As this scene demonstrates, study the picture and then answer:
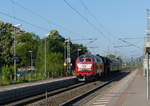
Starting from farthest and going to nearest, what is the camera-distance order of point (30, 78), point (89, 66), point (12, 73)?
point (30, 78) < point (12, 73) < point (89, 66)

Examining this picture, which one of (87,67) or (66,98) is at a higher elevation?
(87,67)

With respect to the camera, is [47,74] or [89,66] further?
[47,74]

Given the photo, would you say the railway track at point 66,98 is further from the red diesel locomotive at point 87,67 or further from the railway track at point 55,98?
the red diesel locomotive at point 87,67

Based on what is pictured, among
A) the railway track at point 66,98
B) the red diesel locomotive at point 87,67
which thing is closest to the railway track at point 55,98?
the railway track at point 66,98

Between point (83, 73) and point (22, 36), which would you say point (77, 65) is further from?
point (22, 36)

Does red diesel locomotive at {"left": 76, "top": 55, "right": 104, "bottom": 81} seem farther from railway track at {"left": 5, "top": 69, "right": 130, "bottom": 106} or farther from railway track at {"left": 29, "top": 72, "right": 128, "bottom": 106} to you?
railway track at {"left": 5, "top": 69, "right": 130, "bottom": 106}

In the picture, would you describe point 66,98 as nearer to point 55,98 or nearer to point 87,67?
point 55,98

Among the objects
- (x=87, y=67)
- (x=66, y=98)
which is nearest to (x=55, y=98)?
(x=66, y=98)

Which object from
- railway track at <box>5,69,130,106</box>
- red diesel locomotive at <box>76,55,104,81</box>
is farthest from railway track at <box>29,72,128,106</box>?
red diesel locomotive at <box>76,55,104,81</box>

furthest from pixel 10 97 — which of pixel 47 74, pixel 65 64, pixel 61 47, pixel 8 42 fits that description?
pixel 61 47

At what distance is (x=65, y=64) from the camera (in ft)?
199

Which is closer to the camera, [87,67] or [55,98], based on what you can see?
[55,98]

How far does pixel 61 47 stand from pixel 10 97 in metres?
87.8

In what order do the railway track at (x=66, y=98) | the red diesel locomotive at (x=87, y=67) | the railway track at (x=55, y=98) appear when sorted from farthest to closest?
the red diesel locomotive at (x=87, y=67) < the railway track at (x=55, y=98) < the railway track at (x=66, y=98)
